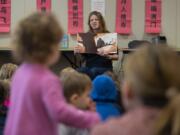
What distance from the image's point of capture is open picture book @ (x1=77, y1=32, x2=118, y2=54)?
4.07 metres

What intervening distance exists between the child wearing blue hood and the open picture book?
226 cm

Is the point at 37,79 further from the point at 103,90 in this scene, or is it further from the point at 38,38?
the point at 103,90

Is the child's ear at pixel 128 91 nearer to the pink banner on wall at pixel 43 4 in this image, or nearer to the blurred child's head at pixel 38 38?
the blurred child's head at pixel 38 38

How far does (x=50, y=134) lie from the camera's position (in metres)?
1.45

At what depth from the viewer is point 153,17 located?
5.80 meters

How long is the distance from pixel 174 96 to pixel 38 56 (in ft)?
1.94

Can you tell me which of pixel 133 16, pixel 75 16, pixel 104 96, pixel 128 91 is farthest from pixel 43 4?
pixel 128 91

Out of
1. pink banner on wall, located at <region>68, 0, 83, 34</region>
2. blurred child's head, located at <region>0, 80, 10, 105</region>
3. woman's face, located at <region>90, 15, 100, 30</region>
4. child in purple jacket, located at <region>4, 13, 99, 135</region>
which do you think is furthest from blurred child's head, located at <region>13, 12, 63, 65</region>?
pink banner on wall, located at <region>68, 0, 83, 34</region>

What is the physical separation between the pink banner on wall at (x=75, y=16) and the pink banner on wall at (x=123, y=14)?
1.67 ft

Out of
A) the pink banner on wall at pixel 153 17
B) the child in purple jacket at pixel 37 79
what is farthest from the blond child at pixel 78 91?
the pink banner on wall at pixel 153 17

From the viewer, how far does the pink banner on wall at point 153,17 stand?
5781 mm

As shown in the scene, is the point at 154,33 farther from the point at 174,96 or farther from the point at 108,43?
the point at 174,96

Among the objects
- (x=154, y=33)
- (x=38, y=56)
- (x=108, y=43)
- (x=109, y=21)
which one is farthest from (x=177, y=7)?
(x=38, y=56)

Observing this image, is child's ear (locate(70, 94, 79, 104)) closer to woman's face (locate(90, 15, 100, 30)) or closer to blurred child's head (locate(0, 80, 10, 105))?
blurred child's head (locate(0, 80, 10, 105))
